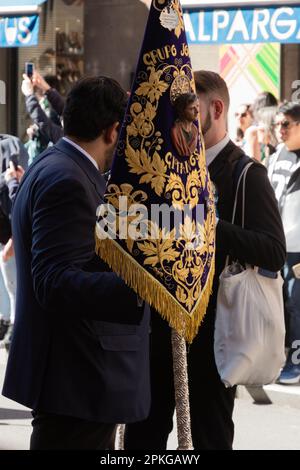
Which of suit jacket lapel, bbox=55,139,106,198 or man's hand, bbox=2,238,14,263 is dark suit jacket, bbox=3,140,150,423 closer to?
suit jacket lapel, bbox=55,139,106,198

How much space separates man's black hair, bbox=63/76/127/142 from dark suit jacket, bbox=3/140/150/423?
0.09m

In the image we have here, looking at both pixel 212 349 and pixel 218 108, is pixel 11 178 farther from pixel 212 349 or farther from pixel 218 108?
pixel 212 349

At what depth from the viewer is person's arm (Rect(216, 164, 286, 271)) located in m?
A: 3.94

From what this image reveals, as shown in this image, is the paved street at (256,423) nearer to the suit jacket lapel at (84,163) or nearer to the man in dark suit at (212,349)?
the man in dark suit at (212,349)

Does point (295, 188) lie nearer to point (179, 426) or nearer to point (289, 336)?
point (289, 336)

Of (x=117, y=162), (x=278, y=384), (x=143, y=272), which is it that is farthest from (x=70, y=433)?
(x=278, y=384)

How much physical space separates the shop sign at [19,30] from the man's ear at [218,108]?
18.9 feet

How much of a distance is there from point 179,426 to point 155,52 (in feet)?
3.57

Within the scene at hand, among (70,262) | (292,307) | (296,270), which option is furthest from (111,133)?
(292,307)

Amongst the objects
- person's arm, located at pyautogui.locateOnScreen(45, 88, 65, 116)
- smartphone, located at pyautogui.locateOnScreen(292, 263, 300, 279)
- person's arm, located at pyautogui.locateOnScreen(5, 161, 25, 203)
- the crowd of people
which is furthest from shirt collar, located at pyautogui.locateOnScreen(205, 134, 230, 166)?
person's arm, located at pyautogui.locateOnScreen(45, 88, 65, 116)

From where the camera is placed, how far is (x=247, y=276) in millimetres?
3994

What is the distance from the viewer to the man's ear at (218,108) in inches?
163

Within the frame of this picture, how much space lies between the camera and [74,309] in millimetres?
3031

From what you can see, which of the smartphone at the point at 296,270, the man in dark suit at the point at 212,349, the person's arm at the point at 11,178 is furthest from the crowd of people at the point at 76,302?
the person's arm at the point at 11,178
